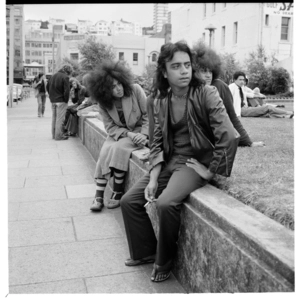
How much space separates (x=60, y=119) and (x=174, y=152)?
26.1ft

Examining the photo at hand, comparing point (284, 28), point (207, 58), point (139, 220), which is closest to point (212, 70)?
point (207, 58)

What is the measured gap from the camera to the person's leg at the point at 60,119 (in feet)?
36.0

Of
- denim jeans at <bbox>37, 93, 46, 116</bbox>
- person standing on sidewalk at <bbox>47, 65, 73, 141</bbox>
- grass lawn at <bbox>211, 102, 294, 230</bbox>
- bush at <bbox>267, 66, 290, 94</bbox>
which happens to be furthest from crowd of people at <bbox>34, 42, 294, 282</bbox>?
bush at <bbox>267, 66, 290, 94</bbox>

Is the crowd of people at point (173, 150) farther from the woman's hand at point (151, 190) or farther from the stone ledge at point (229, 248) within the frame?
the stone ledge at point (229, 248)

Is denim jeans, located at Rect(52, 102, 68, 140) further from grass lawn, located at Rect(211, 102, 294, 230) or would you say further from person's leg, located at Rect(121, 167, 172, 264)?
person's leg, located at Rect(121, 167, 172, 264)

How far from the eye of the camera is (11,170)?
7.47 meters

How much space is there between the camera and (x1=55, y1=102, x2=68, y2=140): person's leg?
11.0 metres

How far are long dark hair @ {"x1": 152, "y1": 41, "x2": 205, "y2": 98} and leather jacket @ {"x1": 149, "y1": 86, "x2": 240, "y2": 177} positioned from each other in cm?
8

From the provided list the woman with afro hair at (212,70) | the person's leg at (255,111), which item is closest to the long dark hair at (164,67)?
the woman with afro hair at (212,70)
